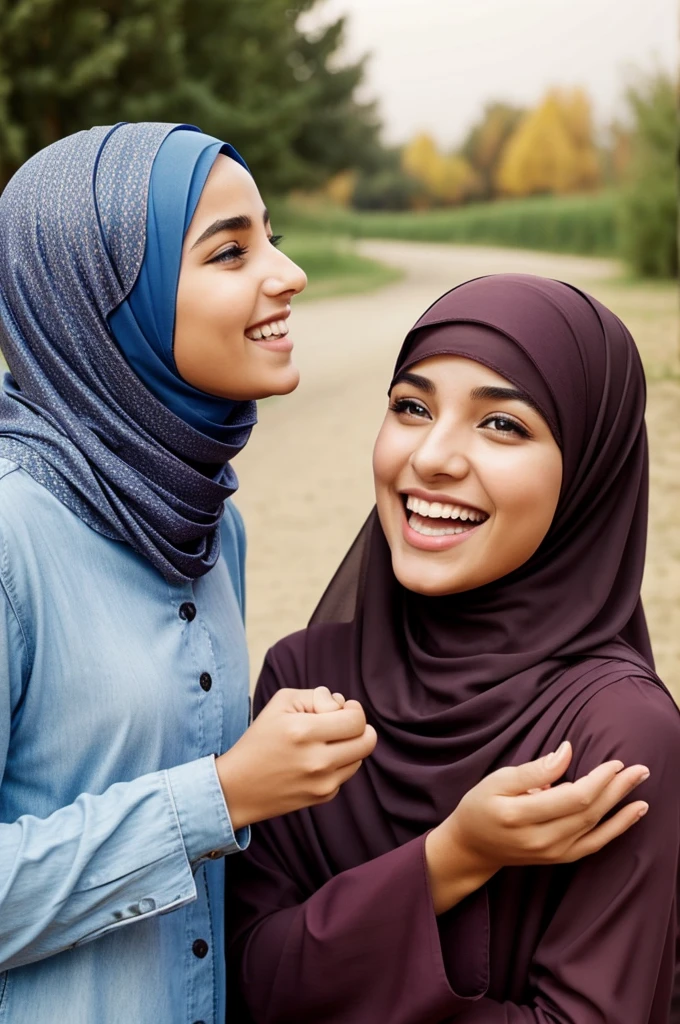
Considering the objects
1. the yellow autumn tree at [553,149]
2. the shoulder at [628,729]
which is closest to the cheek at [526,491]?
the shoulder at [628,729]

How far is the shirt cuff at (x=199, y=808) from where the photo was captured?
4.48 feet

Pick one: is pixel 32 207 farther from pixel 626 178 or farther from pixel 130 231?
pixel 626 178

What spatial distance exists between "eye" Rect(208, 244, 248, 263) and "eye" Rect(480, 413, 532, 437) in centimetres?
40

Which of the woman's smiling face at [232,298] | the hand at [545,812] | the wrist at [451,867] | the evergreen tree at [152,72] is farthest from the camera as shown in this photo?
the evergreen tree at [152,72]

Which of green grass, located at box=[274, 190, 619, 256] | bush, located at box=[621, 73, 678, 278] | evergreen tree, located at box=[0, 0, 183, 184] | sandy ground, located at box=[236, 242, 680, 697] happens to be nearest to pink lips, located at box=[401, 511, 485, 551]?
sandy ground, located at box=[236, 242, 680, 697]

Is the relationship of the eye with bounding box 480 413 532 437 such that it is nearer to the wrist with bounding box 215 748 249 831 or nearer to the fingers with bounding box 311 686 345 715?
the fingers with bounding box 311 686 345 715

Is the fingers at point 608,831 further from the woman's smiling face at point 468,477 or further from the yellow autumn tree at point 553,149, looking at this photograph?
the yellow autumn tree at point 553,149

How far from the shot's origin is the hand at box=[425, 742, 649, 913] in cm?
131

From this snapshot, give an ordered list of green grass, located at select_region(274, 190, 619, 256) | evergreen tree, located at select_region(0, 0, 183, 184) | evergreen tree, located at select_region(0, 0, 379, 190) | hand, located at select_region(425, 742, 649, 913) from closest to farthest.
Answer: hand, located at select_region(425, 742, 649, 913), evergreen tree, located at select_region(0, 0, 183, 184), evergreen tree, located at select_region(0, 0, 379, 190), green grass, located at select_region(274, 190, 619, 256)

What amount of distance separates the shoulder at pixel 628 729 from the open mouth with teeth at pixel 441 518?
281 millimetres

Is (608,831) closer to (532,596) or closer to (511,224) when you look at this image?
(532,596)

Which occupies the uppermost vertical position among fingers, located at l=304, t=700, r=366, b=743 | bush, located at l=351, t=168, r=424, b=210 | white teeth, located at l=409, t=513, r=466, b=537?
bush, located at l=351, t=168, r=424, b=210

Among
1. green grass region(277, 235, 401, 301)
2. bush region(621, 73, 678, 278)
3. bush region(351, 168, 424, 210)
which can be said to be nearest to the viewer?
bush region(621, 73, 678, 278)

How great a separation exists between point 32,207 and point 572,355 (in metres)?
0.76
